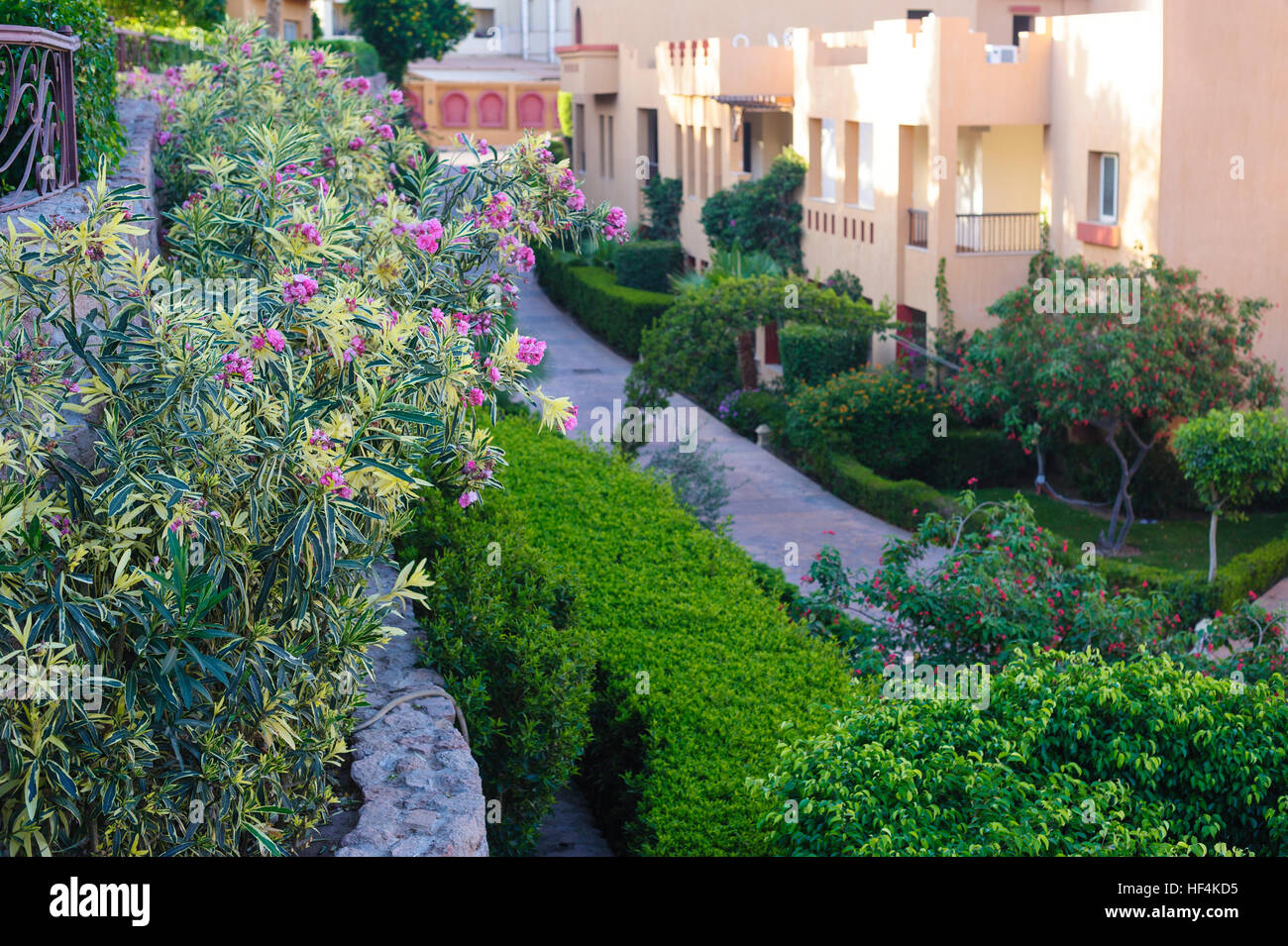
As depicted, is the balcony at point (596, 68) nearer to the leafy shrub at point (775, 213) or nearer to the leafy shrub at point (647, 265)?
the leafy shrub at point (647, 265)

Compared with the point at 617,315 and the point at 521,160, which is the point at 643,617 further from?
the point at 617,315

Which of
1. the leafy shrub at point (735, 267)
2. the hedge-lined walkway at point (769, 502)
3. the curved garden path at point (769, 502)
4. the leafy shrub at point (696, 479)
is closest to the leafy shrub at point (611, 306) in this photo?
the curved garden path at point (769, 502)

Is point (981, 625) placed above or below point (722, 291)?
below

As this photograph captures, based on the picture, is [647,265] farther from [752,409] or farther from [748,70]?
[752,409]

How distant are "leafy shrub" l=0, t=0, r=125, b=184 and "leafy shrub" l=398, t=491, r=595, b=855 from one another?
3.65 m

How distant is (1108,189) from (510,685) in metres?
15.9

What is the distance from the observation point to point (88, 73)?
9.84m

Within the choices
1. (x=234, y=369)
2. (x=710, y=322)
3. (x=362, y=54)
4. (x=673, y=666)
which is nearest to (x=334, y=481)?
(x=234, y=369)

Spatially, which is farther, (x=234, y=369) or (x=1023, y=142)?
(x=1023, y=142)

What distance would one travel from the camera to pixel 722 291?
20.0m

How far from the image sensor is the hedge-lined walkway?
17.7 metres

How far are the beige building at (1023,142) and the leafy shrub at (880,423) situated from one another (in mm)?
1706
